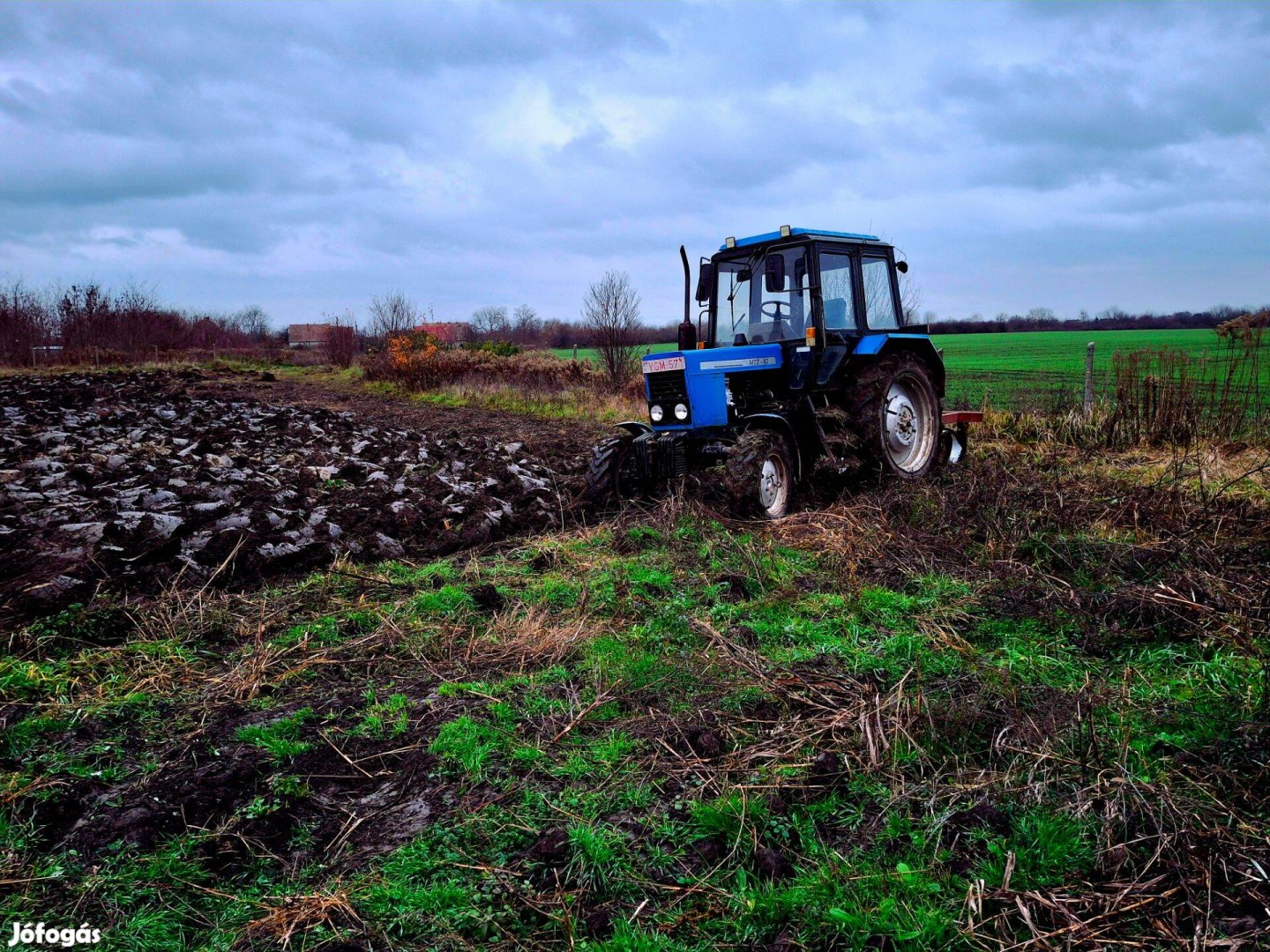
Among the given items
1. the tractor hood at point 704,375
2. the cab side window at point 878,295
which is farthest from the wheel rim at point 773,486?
the cab side window at point 878,295

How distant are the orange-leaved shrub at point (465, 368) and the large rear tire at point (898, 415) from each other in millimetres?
11525

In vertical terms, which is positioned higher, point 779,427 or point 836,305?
point 836,305

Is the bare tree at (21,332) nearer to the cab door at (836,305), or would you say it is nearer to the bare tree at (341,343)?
the bare tree at (341,343)

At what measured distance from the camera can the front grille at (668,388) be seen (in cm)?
716

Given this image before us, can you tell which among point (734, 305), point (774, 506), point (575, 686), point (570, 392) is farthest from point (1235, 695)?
point (570, 392)

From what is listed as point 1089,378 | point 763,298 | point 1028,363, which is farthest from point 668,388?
point 1028,363

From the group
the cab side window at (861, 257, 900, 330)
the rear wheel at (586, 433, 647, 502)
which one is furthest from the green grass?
the cab side window at (861, 257, 900, 330)

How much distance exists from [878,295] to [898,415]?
3.76ft

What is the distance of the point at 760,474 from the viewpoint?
254 inches

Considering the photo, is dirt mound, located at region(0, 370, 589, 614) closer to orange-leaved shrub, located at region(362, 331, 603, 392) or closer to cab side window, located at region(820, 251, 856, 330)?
cab side window, located at region(820, 251, 856, 330)

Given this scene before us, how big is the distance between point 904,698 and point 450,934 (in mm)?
2027

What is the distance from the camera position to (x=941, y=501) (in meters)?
6.55

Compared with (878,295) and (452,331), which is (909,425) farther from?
(452,331)

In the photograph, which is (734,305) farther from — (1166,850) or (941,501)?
(1166,850)
